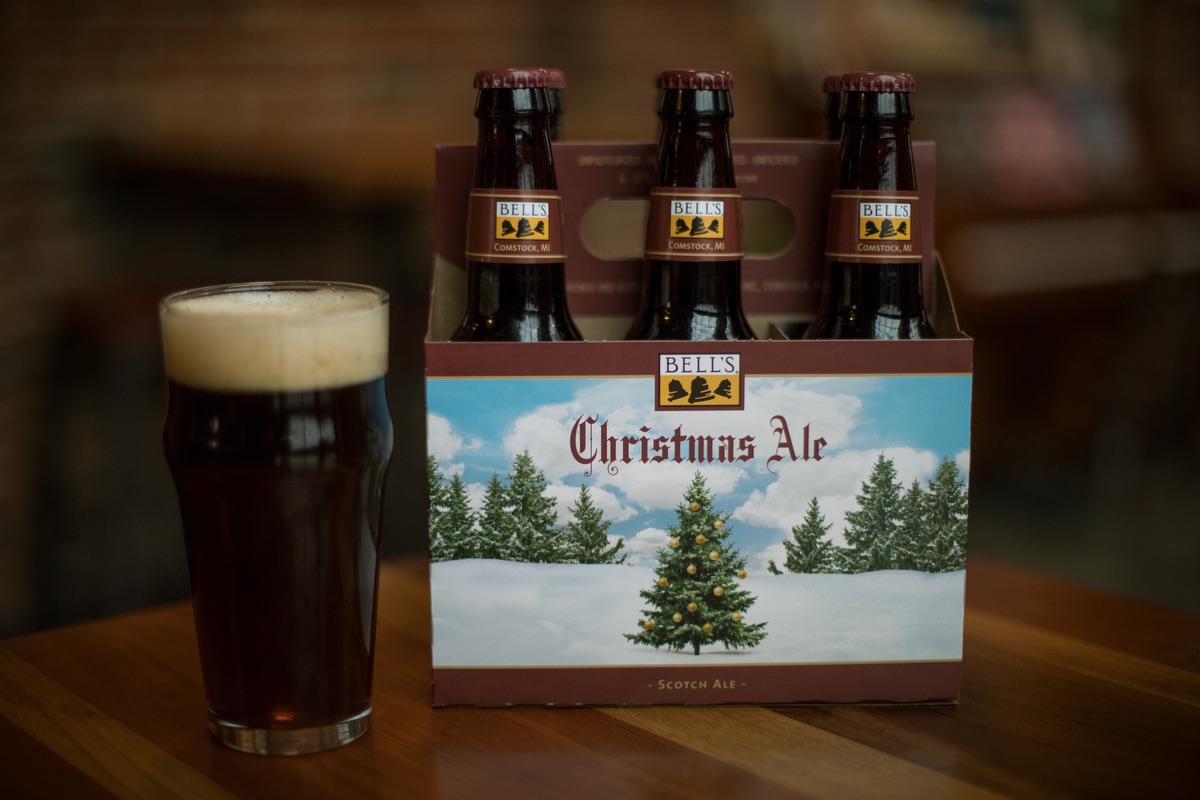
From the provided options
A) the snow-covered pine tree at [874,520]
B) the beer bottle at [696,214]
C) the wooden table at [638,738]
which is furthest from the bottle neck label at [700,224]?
the wooden table at [638,738]

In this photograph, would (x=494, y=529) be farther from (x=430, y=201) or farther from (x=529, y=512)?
(x=430, y=201)

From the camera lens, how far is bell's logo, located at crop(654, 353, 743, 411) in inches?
35.7

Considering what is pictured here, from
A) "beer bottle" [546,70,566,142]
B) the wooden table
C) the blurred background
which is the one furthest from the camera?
the blurred background

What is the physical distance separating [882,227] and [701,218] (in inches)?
6.0

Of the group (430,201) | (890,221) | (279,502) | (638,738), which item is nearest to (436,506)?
(279,502)

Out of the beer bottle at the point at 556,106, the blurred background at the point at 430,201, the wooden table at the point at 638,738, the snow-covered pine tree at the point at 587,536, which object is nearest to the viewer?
the wooden table at the point at 638,738

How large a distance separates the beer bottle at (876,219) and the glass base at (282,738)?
53 centimetres

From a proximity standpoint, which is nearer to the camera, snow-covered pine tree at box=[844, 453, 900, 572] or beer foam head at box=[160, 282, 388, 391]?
beer foam head at box=[160, 282, 388, 391]

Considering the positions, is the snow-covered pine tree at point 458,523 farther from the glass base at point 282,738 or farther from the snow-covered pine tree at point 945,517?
the snow-covered pine tree at point 945,517

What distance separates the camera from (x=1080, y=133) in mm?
3719

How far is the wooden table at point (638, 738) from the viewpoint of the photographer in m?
0.82

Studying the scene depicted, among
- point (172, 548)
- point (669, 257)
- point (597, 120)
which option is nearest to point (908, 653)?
point (669, 257)

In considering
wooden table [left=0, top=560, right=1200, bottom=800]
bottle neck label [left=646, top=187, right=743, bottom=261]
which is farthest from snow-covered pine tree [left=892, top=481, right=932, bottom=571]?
bottle neck label [left=646, top=187, right=743, bottom=261]

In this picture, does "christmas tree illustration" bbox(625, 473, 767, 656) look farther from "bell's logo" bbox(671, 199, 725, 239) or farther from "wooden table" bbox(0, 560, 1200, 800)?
"bell's logo" bbox(671, 199, 725, 239)
